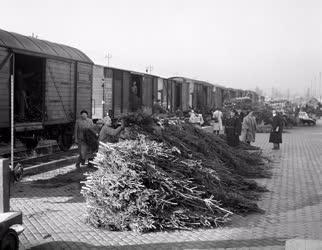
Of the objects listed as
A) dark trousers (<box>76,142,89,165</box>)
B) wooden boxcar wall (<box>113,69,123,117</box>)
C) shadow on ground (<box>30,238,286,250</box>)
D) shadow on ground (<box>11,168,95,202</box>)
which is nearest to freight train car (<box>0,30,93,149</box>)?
dark trousers (<box>76,142,89,165</box>)

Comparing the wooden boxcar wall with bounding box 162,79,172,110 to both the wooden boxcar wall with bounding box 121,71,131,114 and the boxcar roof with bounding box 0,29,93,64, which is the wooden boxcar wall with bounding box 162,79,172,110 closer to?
the wooden boxcar wall with bounding box 121,71,131,114

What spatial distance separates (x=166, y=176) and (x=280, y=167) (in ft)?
25.5

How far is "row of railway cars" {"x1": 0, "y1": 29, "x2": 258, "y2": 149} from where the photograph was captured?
12.3m

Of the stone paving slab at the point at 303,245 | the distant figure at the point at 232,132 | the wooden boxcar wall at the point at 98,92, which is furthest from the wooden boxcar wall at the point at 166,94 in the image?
the stone paving slab at the point at 303,245

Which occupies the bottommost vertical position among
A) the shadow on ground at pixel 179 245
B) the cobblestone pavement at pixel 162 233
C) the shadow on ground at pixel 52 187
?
the shadow on ground at pixel 179 245

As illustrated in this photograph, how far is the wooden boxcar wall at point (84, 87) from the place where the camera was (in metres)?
16.9

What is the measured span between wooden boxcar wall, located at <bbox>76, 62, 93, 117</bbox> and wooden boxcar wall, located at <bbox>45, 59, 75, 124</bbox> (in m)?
0.47

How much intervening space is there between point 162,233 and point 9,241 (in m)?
2.27

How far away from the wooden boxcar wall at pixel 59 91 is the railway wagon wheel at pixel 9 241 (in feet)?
30.7

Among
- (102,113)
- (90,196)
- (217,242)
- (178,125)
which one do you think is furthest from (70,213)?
(102,113)

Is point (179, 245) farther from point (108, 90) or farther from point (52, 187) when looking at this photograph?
point (108, 90)

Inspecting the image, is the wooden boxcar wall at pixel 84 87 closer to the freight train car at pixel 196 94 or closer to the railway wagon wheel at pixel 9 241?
the railway wagon wheel at pixel 9 241

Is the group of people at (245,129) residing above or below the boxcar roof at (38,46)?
below

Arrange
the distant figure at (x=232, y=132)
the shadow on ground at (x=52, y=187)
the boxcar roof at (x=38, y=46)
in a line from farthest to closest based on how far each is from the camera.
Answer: the distant figure at (x=232, y=132) → the boxcar roof at (x=38, y=46) → the shadow on ground at (x=52, y=187)
